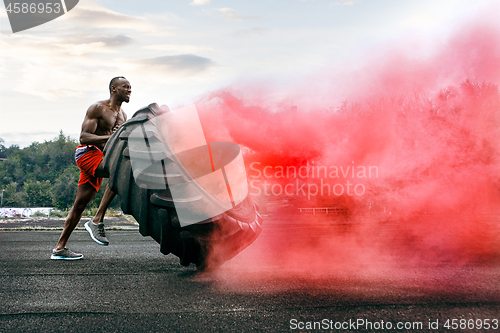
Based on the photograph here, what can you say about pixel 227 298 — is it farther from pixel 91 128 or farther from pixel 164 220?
pixel 91 128

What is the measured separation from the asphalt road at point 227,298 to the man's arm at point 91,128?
1.58 meters

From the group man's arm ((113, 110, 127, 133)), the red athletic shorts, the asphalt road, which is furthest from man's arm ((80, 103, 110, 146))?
the asphalt road

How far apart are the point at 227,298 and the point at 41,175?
120m

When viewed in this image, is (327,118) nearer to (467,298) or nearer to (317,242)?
(317,242)

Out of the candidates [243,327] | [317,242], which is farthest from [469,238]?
[243,327]

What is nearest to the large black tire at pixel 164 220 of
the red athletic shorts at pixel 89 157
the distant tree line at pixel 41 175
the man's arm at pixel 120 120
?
the red athletic shorts at pixel 89 157

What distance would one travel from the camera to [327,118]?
5805 mm

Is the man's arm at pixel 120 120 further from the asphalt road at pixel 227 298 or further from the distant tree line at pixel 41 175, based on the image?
the distant tree line at pixel 41 175

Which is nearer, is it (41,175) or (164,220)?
(164,220)

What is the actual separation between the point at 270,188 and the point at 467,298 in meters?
4.42

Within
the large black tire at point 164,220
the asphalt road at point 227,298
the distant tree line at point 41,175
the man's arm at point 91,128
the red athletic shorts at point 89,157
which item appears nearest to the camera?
the asphalt road at point 227,298

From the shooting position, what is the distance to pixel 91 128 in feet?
14.5

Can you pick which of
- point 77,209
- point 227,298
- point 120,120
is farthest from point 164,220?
point 77,209

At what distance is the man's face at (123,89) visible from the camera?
173 inches
